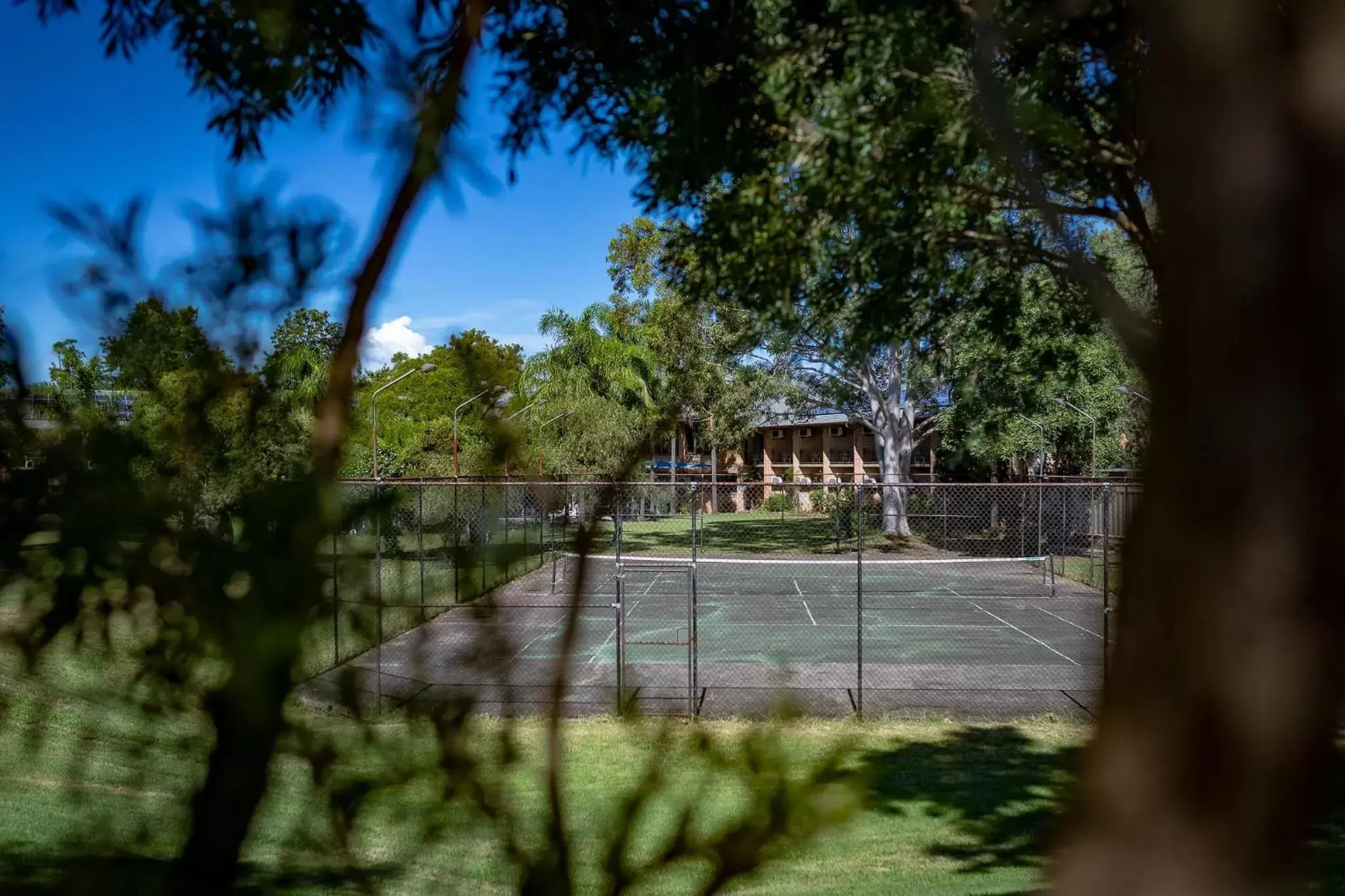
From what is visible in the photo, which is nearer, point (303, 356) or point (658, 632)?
point (303, 356)

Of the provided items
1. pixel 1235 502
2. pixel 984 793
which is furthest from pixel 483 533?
pixel 984 793

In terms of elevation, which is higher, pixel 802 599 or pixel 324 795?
pixel 324 795

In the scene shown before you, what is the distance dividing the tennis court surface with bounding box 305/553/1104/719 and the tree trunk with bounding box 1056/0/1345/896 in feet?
2.59

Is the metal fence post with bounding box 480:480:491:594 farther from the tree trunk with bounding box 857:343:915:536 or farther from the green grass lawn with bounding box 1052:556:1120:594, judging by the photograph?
the tree trunk with bounding box 857:343:915:536

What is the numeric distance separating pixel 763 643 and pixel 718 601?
626 cm

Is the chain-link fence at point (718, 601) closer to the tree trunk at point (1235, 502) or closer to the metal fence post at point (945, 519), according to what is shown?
the tree trunk at point (1235, 502)

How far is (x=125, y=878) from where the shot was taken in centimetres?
160

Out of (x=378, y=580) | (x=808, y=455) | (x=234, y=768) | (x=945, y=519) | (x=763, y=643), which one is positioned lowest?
(x=763, y=643)

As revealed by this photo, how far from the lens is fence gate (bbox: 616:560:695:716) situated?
989 centimetres

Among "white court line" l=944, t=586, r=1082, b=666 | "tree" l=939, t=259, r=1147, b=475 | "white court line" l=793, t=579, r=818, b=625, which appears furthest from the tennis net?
"tree" l=939, t=259, r=1147, b=475

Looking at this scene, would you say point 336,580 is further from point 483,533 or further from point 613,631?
point 613,631

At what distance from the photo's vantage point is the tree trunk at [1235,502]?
0.75 meters

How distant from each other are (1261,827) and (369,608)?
3.94 feet

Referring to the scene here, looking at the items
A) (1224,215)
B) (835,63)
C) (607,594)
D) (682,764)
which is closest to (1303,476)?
(1224,215)
